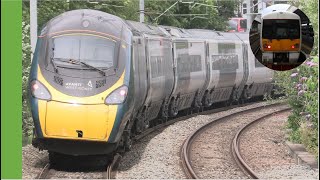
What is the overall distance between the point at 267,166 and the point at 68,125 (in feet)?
13.5

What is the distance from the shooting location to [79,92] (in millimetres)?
12914

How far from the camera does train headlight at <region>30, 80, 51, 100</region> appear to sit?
12.9 m

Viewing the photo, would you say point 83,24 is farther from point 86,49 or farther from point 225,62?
point 225,62

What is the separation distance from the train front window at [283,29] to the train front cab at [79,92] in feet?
13.4

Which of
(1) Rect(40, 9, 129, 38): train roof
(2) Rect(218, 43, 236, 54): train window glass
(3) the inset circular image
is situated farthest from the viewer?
(2) Rect(218, 43, 236, 54): train window glass

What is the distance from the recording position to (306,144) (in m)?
16.3

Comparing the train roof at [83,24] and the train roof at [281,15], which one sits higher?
the train roof at [281,15]

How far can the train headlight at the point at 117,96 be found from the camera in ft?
42.6

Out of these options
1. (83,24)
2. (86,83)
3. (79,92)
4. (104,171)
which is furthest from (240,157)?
(83,24)

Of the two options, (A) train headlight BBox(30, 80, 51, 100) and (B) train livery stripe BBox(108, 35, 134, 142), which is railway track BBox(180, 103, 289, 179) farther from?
(A) train headlight BBox(30, 80, 51, 100)

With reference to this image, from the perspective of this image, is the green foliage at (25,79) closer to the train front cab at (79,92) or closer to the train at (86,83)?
the train at (86,83)

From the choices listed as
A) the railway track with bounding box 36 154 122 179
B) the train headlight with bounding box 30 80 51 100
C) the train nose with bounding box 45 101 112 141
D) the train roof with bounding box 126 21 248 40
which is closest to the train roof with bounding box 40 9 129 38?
the train headlight with bounding box 30 80 51 100

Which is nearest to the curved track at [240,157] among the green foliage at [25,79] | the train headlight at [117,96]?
the train headlight at [117,96]

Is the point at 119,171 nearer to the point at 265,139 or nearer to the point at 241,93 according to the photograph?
the point at 265,139
